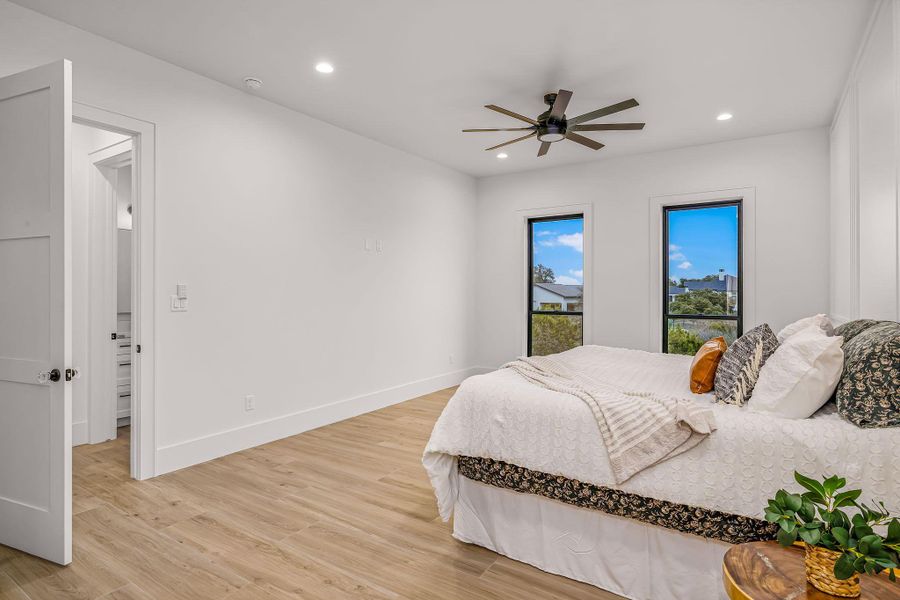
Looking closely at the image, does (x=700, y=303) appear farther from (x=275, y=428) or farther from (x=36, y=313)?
(x=36, y=313)

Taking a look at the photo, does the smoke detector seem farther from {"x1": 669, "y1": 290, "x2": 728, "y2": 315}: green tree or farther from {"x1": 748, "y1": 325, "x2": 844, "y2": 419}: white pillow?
{"x1": 669, "y1": 290, "x2": 728, "y2": 315}: green tree

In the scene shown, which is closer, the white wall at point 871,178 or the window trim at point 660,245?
the white wall at point 871,178

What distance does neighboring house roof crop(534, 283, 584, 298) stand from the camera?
605cm

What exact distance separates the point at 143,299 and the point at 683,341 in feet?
16.9

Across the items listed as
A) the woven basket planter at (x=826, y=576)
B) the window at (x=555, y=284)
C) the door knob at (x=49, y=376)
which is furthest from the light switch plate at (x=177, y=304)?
the window at (x=555, y=284)

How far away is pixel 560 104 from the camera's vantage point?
3.33 metres

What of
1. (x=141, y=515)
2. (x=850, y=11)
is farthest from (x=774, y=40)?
(x=141, y=515)

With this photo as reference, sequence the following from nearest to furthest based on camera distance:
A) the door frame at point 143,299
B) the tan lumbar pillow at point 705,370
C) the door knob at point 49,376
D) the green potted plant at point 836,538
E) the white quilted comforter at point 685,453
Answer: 1. the green potted plant at point 836,538
2. the white quilted comforter at point 685,453
3. the door knob at point 49,376
4. the tan lumbar pillow at point 705,370
5. the door frame at point 143,299

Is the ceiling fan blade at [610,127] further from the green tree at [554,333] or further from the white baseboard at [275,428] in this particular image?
the white baseboard at [275,428]

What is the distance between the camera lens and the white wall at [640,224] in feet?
15.2

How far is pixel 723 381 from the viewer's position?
243 centimetres

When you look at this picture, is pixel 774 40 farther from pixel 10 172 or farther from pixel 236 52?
pixel 10 172

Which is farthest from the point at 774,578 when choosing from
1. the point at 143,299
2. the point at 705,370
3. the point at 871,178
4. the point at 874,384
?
the point at 143,299

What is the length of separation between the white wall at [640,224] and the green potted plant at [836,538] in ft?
13.6
